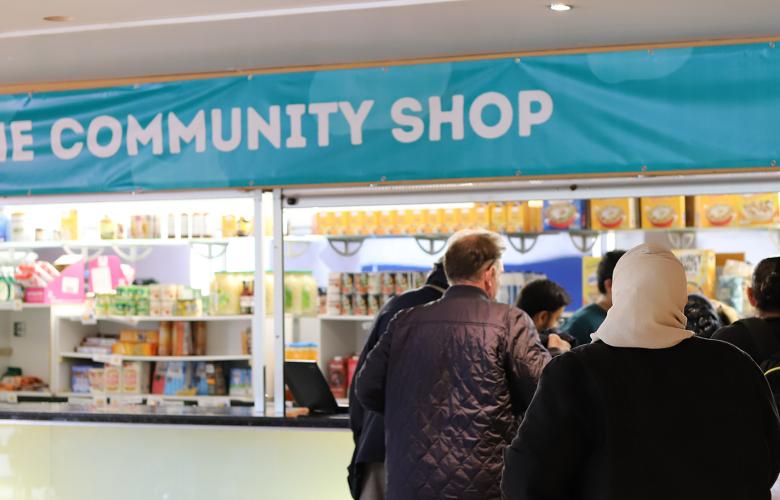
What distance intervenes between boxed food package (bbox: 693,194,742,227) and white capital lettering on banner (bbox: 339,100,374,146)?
2.29 meters

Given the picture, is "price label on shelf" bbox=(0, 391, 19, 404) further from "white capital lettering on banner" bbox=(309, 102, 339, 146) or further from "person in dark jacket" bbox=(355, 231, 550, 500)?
"person in dark jacket" bbox=(355, 231, 550, 500)

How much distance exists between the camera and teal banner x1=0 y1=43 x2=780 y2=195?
15.9 ft

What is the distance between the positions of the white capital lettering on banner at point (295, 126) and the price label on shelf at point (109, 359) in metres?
2.86

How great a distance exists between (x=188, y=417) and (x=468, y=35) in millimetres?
2360

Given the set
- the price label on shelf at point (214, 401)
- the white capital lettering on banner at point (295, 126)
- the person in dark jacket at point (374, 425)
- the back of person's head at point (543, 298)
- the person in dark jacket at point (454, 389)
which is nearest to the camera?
the person in dark jacket at point (454, 389)

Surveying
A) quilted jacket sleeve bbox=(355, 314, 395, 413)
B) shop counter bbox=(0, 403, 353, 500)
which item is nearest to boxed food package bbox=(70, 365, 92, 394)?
shop counter bbox=(0, 403, 353, 500)

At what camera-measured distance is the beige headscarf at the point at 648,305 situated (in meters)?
2.29

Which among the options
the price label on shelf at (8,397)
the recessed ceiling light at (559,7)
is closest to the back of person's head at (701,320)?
the recessed ceiling light at (559,7)

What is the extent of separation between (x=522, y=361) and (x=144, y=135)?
2.86m

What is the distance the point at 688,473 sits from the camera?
224cm

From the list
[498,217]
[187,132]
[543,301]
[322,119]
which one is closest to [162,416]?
[187,132]

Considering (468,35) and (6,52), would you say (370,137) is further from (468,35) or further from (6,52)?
(6,52)

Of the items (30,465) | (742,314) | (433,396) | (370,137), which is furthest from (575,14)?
(30,465)

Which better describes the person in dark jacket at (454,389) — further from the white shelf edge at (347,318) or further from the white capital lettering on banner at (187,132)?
the white shelf edge at (347,318)
